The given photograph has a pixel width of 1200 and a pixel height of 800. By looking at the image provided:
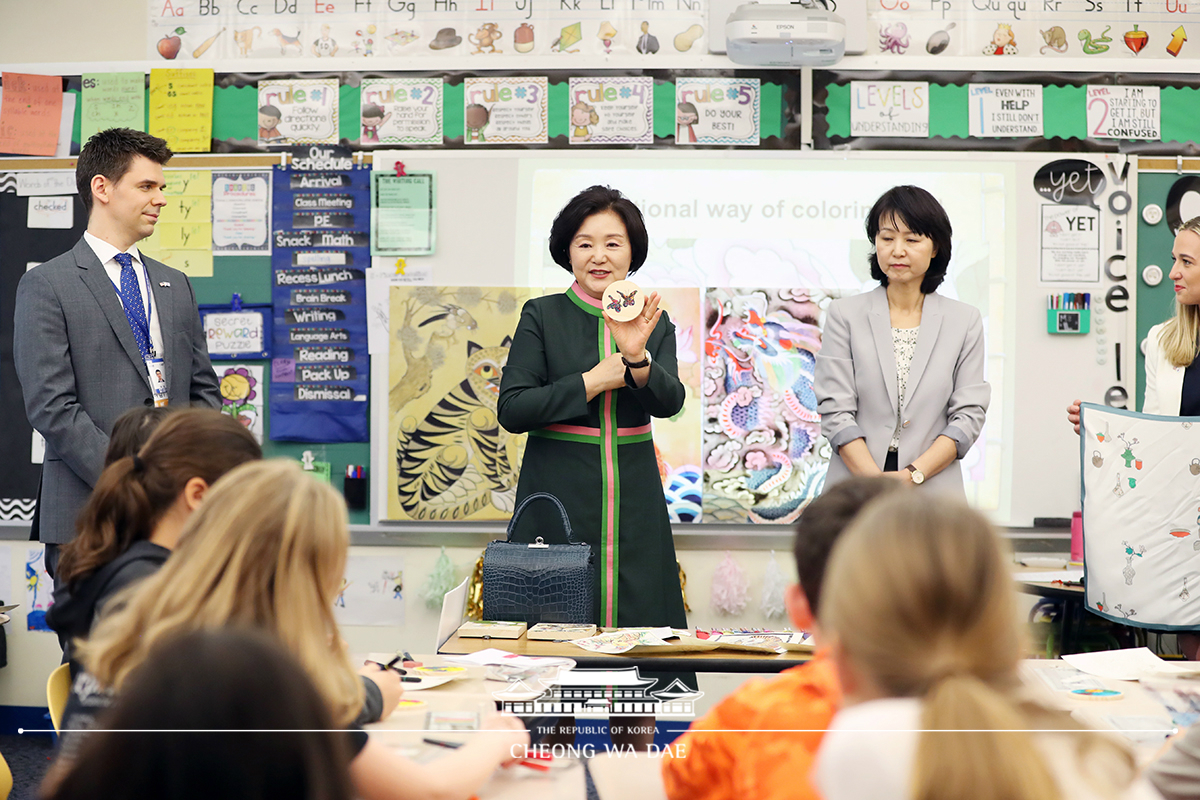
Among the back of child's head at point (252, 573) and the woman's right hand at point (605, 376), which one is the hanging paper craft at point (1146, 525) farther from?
the back of child's head at point (252, 573)

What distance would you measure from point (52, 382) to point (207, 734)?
7.42 ft

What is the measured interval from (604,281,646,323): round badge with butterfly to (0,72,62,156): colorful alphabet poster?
2.65 meters

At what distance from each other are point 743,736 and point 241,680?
29.3 inches

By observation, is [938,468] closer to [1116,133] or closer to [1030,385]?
[1030,385]

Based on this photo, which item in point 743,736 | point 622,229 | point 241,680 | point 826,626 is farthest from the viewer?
point 622,229

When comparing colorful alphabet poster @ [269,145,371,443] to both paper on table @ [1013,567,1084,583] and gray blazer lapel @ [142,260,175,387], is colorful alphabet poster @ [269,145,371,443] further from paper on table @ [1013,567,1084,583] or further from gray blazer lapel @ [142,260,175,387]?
paper on table @ [1013,567,1084,583]

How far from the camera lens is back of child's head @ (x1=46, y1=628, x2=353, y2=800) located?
0.57m

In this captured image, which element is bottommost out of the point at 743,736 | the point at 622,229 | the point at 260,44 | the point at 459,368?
the point at 743,736

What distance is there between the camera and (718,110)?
3822mm

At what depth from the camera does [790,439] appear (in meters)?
3.80

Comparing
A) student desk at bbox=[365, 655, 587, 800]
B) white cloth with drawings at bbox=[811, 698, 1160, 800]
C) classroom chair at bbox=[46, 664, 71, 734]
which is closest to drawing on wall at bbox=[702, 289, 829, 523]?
student desk at bbox=[365, 655, 587, 800]

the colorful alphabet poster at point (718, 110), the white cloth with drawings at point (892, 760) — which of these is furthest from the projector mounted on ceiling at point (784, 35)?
the white cloth with drawings at point (892, 760)

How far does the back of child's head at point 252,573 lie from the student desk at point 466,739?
280 millimetres

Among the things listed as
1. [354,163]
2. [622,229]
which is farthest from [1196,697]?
[354,163]
